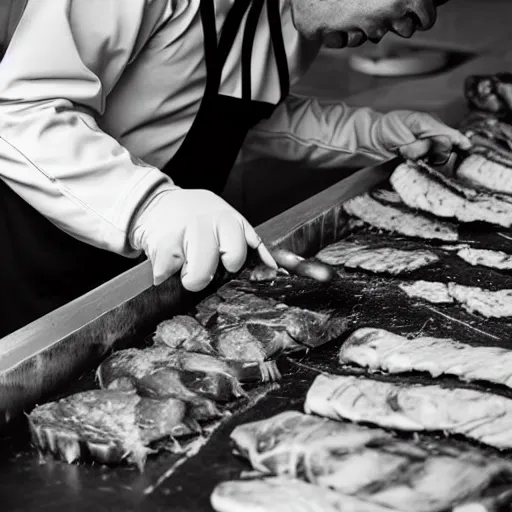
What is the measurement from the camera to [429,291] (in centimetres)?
224

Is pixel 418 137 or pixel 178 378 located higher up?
pixel 418 137

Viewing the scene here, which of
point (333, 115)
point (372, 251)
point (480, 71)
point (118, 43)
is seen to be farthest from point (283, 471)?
point (480, 71)

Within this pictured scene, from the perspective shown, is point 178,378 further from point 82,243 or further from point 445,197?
point 445,197

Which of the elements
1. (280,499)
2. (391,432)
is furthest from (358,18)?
(280,499)

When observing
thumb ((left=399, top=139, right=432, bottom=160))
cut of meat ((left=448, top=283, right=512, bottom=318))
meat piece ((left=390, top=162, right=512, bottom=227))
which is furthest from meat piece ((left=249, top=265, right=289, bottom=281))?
thumb ((left=399, top=139, right=432, bottom=160))

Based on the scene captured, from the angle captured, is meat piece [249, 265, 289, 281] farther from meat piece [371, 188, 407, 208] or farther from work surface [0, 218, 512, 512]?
meat piece [371, 188, 407, 208]

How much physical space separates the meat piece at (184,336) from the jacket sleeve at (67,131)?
0.76ft

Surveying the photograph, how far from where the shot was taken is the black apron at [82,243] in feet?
8.52

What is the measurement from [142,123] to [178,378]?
1.08 metres

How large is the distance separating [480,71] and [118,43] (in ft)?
11.4

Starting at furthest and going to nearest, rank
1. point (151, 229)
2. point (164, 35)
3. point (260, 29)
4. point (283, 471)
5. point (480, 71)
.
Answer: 1. point (480, 71)
2. point (260, 29)
3. point (164, 35)
4. point (151, 229)
5. point (283, 471)

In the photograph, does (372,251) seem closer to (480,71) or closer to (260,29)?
(260,29)

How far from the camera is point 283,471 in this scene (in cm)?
150

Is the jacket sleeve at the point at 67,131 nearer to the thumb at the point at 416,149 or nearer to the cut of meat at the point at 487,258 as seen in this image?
the cut of meat at the point at 487,258
